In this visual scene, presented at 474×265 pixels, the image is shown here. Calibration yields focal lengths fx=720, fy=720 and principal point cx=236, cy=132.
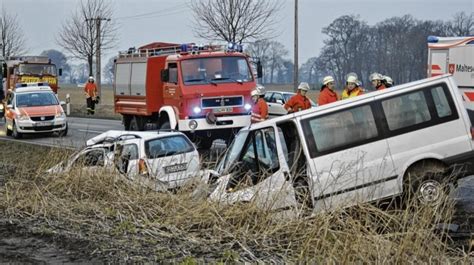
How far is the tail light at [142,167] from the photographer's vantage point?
10.1 m

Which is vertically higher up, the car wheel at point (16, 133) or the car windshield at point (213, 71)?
the car windshield at point (213, 71)

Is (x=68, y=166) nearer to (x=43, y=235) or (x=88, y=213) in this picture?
(x=88, y=213)

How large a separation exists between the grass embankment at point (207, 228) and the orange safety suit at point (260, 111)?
6.95 metres

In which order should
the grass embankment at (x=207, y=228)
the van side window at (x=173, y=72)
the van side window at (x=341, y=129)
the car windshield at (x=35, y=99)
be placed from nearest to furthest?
the grass embankment at (x=207, y=228)
the van side window at (x=341, y=129)
the van side window at (x=173, y=72)
the car windshield at (x=35, y=99)

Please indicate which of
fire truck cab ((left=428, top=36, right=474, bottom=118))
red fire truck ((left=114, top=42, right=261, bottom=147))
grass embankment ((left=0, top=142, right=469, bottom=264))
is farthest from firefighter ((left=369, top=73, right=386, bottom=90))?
grass embankment ((left=0, top=142, right=469, bottom=264))

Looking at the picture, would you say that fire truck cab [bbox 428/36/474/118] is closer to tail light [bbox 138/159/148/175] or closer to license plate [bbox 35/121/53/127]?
tail light [bbox 138/159/148/175]

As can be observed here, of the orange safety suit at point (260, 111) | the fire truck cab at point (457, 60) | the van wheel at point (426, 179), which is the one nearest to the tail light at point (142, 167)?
the van wheel at point (426, 179)

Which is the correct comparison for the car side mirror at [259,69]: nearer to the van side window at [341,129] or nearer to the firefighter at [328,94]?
the firefighter at [328,94]

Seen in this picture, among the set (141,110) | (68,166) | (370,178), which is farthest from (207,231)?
(141,110)

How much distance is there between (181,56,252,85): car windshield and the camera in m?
17.4

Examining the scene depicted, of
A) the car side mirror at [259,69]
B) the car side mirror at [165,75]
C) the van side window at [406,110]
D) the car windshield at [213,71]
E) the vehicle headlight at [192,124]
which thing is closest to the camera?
the van side window at [406,110]

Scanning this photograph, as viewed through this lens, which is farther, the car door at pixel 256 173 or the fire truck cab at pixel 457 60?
the fire truck cab at pixel 457 60

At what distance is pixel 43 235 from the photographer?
7188 millimetres

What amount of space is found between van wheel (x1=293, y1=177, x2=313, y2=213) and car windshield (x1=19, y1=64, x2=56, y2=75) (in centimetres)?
3232
